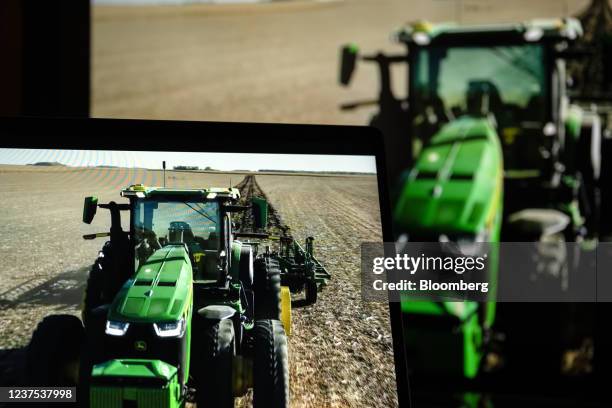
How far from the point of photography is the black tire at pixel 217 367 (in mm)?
668

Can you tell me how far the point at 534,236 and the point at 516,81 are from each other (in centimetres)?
46

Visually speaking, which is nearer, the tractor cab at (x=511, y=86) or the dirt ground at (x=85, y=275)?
the dirt ground at (x=85, y=275)

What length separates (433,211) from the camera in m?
1.25

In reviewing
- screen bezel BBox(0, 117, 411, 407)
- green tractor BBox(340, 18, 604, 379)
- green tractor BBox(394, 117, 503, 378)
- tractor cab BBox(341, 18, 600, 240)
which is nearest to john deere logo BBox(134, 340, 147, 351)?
screen bezel BBox(0, 117, 411, 407)

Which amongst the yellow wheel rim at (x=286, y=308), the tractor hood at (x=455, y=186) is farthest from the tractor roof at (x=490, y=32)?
the yellow wheel rim at (x=286, y=308)

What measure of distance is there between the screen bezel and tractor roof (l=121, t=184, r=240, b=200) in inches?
1.9

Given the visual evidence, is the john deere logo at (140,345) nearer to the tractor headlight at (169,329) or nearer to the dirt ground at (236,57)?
the tractor headlight at (169,329)

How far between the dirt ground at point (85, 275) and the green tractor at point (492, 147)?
1.78 feet

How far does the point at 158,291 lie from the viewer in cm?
70

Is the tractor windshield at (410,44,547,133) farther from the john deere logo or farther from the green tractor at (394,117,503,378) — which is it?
the john deere logo

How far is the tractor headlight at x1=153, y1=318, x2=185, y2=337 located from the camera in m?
0.67

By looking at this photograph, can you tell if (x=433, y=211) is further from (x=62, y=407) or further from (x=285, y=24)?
(x=285, y=24)

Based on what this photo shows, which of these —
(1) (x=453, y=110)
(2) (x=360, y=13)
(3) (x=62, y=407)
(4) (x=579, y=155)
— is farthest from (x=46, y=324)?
(2) (x=360, y=13)

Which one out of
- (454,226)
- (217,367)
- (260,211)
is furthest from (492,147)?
(217,367)
